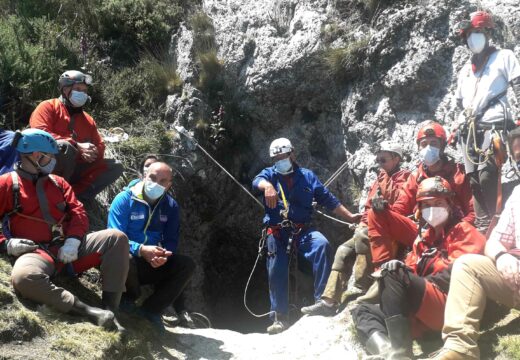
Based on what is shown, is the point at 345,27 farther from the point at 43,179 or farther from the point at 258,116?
the point at 43,179

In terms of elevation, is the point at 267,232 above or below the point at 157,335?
above

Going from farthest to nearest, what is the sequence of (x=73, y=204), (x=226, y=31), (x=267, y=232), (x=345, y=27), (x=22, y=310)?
(x=226, y=31)
(x=345, y=27)
(x=267, y=232)
(x=73, y=204)
(x=22, y=310)

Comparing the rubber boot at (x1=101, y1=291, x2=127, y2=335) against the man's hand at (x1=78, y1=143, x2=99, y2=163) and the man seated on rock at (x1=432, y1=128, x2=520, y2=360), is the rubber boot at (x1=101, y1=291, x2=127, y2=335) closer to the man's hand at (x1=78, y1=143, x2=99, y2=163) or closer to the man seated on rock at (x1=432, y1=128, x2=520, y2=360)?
the man's hand at (x1=78, y1=143, x2=99, y2=163)

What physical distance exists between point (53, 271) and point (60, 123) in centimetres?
257

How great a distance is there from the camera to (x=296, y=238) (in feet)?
24.8

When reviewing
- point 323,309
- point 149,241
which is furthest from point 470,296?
point 149,241

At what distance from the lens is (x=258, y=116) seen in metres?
10.9

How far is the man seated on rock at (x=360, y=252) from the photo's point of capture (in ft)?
22.9

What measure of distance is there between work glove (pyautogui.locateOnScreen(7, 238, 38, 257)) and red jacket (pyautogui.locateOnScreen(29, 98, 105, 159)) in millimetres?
2051

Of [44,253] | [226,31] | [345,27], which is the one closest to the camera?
[44,253]

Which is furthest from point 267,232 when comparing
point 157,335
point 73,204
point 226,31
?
point 226,31

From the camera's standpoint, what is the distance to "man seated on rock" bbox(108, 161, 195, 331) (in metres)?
6.61

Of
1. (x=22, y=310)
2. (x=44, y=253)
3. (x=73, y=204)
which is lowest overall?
(x=22, y=310)

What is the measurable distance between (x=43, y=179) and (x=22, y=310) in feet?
4.47
